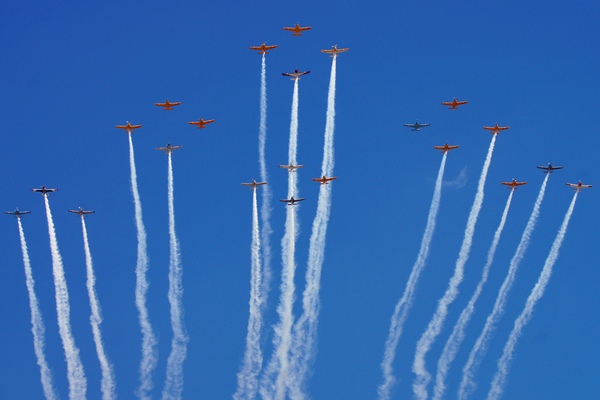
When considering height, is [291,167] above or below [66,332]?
above

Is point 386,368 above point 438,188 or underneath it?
underneath

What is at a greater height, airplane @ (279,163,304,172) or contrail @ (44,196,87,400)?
airplane @ (279,163,304,172)

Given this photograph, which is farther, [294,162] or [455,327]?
[294,162]

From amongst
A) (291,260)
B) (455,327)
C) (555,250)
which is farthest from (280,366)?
(555,250)

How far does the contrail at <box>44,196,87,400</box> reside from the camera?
58375 mm

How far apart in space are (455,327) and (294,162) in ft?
80.1

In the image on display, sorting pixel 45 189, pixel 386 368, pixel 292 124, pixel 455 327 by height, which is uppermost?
pixel 292 124

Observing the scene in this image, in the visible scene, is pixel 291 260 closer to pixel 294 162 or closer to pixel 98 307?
pixel 294 162

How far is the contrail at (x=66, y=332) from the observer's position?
5838cm

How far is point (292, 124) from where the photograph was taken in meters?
65.1

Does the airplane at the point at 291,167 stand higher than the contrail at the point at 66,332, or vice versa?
the airplane at the point at 291,167

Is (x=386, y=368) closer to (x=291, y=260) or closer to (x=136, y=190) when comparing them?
(x=291, y=260)

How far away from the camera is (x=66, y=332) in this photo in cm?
5950

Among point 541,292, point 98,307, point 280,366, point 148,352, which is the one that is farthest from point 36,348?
point 541,292
